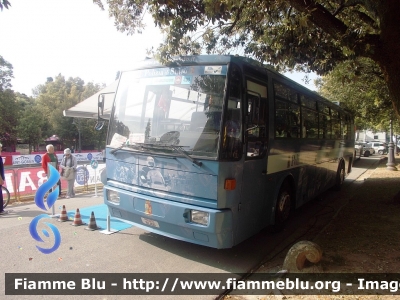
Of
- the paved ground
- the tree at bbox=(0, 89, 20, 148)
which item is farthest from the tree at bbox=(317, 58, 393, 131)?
the tree at bbox=(0, 89, 20, 148)

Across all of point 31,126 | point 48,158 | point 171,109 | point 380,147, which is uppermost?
point 31,126

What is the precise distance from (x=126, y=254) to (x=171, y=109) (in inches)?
100

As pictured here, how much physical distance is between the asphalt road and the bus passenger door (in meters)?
0.56

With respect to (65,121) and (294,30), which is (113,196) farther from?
(65,121)

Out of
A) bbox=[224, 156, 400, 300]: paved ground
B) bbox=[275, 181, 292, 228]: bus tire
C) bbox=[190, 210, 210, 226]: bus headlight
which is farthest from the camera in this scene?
bbox=[275, 181, 292, 228]: bus tire

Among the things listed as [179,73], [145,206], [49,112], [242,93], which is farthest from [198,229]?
[49,112]

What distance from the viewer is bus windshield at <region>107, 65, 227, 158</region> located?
166 inches

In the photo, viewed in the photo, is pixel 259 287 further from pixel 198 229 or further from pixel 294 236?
pixel 294 236

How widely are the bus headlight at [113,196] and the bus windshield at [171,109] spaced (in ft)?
2.81

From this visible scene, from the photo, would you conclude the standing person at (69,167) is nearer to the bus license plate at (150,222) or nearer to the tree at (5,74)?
the bus license plate at (150,222)

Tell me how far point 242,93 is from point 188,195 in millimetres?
1748

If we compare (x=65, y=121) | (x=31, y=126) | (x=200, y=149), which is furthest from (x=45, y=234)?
(x=65, y=121)

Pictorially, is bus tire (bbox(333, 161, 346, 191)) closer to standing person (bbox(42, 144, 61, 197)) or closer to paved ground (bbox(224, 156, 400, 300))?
paved ground (bbox(224, 156, 400, 300))

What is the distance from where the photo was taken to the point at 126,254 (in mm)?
4867
